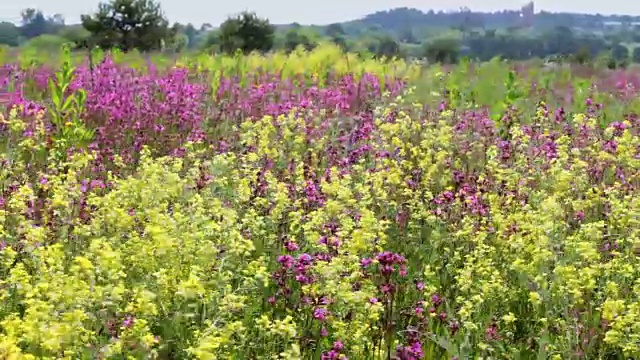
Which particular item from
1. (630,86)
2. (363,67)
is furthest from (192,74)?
(630,86)

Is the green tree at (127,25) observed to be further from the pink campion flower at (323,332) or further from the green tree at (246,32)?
the pink campion flower at (323,332)

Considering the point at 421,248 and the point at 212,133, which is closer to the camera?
the point at 421,248

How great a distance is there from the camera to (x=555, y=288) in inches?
164

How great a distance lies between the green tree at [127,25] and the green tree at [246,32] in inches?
101

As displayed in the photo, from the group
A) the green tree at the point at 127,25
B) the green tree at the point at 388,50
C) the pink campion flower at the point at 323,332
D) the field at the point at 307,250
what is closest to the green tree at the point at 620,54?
the green tree at the point at 388,50

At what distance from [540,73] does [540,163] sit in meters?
13.3

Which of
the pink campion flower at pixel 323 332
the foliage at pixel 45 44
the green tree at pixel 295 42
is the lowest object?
the pink campion flower at pixel 323 332

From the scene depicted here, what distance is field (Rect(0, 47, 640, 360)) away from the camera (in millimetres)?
3406

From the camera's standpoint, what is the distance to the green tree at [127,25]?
30.8m

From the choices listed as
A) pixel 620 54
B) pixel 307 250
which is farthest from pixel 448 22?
pixel 307 250

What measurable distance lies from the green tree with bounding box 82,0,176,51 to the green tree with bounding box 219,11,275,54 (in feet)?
8.41

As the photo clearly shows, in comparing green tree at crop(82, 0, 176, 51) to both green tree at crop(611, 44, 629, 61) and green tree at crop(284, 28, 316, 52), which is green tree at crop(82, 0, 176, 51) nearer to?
green tree at crop(284, 28, 316, 52)

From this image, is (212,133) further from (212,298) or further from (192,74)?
(212,298)

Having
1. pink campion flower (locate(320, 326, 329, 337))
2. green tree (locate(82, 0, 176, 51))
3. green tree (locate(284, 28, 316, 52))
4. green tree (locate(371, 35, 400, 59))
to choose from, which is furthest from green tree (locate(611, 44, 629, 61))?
pink campion flower (locate(320, 326, 329, 337))
